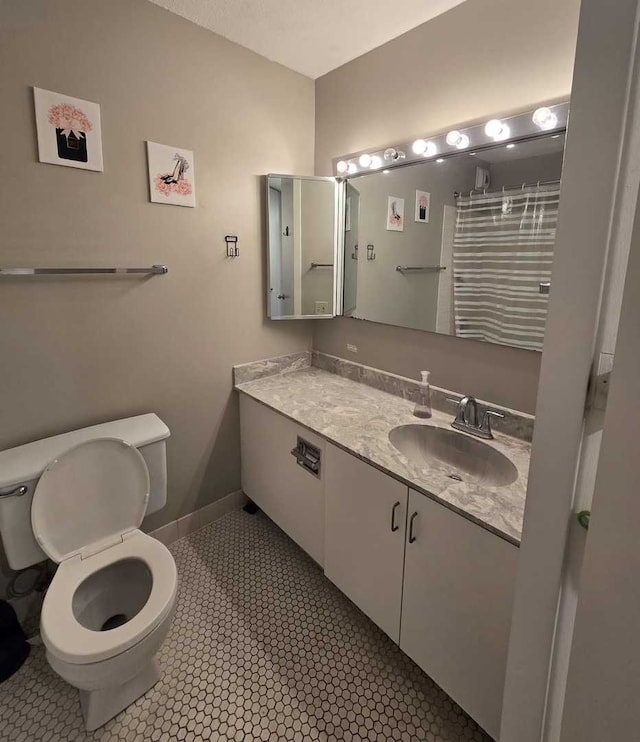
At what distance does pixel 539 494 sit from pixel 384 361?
1.40 metres

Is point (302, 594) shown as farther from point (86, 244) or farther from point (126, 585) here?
point (86, 244)

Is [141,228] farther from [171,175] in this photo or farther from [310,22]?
[310,22]

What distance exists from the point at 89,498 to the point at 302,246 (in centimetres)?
155

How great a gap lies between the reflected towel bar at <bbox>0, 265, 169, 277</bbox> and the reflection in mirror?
3.30ft

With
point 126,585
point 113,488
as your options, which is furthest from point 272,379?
point 126,585

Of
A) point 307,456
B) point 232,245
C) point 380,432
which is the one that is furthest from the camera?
point 232,245

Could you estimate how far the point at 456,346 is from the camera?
172cm

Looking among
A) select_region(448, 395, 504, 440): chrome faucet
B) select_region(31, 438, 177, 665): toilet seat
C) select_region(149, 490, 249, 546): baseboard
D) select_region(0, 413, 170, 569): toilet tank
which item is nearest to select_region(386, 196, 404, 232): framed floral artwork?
select_region(448, 395, 504, 440): chrome faucet

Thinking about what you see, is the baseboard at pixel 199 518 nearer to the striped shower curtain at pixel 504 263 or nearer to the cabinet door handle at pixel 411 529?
the cabinet door handle at pixel 411 529

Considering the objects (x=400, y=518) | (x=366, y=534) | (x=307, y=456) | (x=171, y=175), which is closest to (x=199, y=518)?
(x=307, y=456)

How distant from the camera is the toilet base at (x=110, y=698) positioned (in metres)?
1.27

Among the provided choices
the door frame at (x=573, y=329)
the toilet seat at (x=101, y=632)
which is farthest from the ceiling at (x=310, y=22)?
the toilet seat at (x=101, y=632)

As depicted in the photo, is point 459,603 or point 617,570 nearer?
point 617,570

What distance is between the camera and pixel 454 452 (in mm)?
1624
